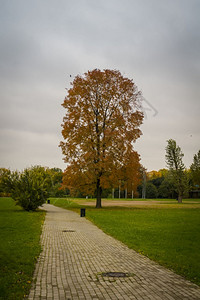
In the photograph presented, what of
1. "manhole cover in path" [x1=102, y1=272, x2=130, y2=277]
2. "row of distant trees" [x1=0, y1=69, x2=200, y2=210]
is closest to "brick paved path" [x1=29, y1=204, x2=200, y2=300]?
"manhole cover in path" [x1=102, y1=272, x2=130, y2=277]

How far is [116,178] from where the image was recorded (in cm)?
3120

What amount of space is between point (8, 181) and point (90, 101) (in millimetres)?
12723

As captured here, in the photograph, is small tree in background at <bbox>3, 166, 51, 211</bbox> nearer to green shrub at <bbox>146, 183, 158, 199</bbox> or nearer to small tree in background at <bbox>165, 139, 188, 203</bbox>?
small tree in background at <bbox>165, 139, 188, 203</bbox>

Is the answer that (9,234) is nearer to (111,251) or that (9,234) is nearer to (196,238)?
(111,251)

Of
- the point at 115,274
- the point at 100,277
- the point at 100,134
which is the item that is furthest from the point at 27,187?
the point at 100,277

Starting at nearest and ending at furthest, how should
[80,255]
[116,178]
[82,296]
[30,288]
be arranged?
[82,296] < [30,288] < [80,255] < [116,178]

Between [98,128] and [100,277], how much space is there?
2658 centimetres

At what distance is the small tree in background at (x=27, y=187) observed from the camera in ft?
89.4

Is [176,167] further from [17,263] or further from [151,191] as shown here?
[17,263]

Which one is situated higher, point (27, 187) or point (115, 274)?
point (27, 187)

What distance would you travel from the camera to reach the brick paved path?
5.69 meters

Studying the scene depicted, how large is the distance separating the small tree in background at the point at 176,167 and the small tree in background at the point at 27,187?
1396 inches

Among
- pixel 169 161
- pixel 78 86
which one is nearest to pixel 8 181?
pixel 78 86

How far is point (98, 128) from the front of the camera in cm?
3284
